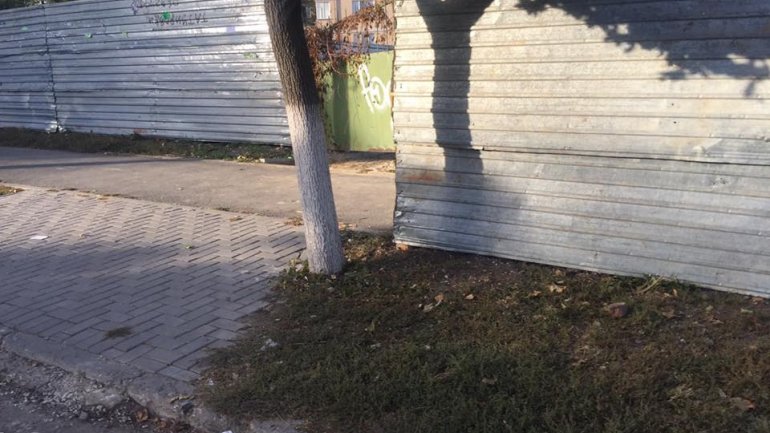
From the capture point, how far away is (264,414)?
3488 millimetres

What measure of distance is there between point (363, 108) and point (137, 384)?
715 centimetres

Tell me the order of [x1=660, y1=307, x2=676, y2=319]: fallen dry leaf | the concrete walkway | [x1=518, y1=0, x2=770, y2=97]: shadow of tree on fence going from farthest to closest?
the concrete walkway
[x1=660, y1=307, x2=676, y2=319]: fallen dry leaf
[x1=518, y1=0, x2=770, y2=97]: shadow of tree on fence

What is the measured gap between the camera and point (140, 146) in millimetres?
12562

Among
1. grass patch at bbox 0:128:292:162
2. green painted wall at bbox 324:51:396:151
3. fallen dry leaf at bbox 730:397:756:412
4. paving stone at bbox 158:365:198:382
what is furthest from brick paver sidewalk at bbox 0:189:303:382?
green painted wall at bbox 324:51:396:151

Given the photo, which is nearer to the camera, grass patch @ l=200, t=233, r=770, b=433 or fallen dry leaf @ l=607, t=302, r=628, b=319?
grass patch @ l=200, t=233, r=770, b=433

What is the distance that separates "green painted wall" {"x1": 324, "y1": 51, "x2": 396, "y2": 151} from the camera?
10047 millimetres

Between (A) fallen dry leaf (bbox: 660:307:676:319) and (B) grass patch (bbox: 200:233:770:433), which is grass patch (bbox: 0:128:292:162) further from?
(A) fallen dry leaf (bbox: 660:307:676:319)

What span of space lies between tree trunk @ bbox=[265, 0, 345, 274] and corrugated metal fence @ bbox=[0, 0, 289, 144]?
240 inches

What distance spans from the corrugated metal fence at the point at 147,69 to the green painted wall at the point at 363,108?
912mm

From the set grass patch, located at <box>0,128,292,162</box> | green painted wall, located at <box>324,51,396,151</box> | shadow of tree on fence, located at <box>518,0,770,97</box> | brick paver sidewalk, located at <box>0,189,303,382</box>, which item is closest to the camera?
shadow of tree on fence, located at <box>518,0,770,97</box>

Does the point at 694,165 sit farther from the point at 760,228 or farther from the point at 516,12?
the point at 516,12

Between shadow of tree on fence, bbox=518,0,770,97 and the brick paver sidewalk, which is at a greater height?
shadow of tree on fence, bbox=518,0,770,97

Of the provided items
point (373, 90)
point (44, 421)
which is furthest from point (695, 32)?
point (373, 90)

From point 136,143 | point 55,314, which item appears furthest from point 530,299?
point 136,143
